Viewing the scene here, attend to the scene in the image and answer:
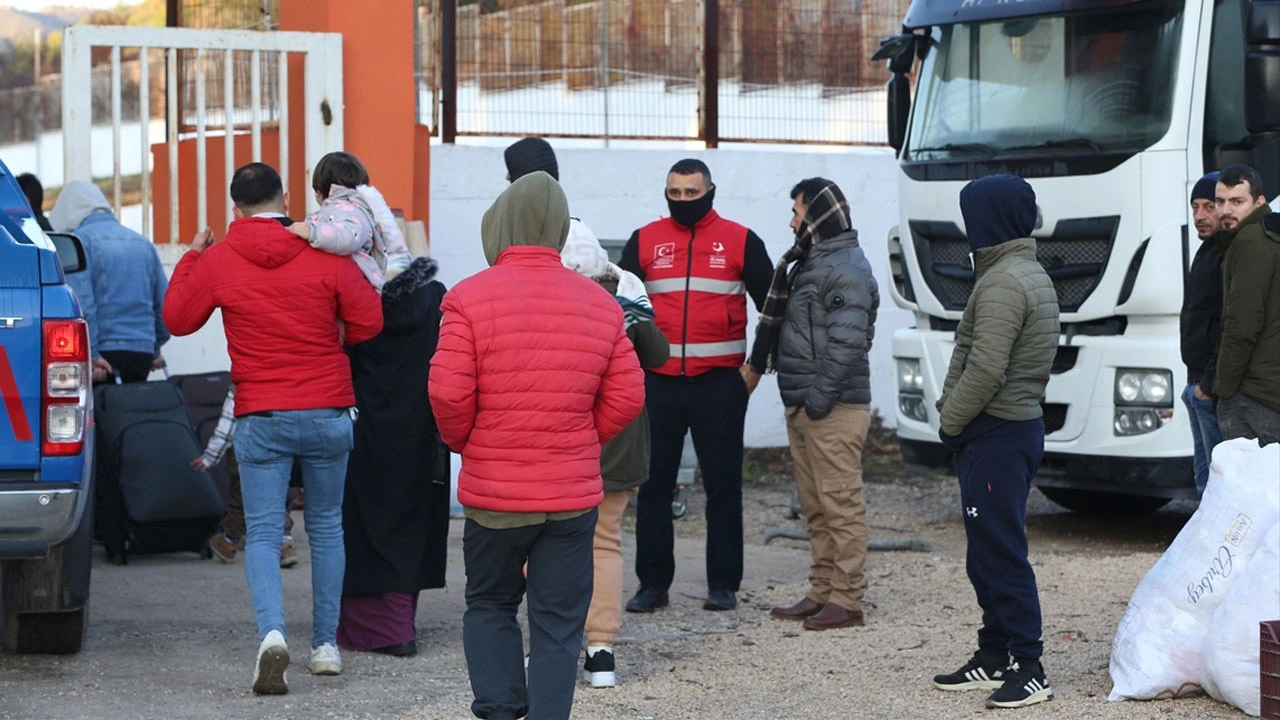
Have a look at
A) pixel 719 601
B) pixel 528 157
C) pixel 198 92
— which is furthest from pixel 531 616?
pixel 198 92

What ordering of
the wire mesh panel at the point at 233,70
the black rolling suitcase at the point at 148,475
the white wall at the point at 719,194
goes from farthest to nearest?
the white wall at the point at 719,194 < the wire mesh panel at the point at 233,70 < the black rolling suitcase at the point at 148,475

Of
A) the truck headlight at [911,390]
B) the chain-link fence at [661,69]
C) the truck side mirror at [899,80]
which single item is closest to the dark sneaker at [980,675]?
the truck headlight at [911,390]

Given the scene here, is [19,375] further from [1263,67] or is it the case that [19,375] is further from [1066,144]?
Answer: [1263,67]

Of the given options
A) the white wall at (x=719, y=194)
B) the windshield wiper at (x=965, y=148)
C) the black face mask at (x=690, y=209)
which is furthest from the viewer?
the white wall at (x=719, y=194)

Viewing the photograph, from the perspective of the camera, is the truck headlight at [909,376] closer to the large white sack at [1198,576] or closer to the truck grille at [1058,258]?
the truck grille at [1058,258]

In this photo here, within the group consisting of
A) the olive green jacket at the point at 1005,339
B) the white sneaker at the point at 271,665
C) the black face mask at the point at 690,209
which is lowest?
the white sneaker at the point at 271,665

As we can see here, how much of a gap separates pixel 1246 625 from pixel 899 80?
202 inches

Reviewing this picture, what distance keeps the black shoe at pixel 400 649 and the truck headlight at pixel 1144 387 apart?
12.9 ft

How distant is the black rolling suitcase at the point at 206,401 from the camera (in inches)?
357

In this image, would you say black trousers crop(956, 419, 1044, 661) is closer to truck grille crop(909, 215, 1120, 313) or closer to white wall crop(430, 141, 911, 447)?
Result: truck grille crop(909, 215, 1120, 313)

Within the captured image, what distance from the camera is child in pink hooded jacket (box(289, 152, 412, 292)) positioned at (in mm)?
5785

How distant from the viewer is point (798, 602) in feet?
24.3

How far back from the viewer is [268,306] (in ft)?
18.7

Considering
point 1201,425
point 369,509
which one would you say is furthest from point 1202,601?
point 369,509
